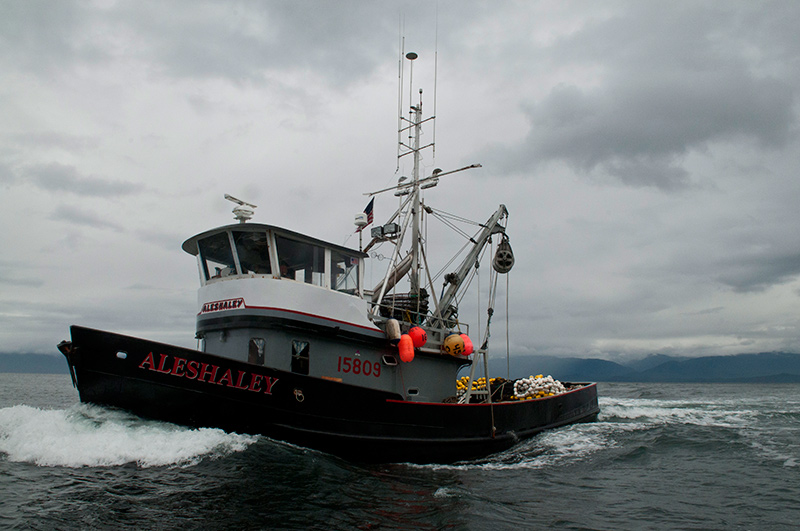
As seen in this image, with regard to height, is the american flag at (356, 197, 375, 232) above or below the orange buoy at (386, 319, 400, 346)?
above

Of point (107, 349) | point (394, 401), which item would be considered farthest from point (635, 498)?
point (107, 349)

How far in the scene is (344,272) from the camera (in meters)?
11.2

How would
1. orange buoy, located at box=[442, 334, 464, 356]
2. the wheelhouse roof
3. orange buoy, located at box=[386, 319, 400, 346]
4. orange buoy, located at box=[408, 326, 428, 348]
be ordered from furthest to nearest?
orange buoy, located at box=[442, 334, 464, 356] < orange buoy, located at box=[408, 326, 428, 348] < orange buoy, located at box=[386, 319, 400, 346] < the wheelhouse roof

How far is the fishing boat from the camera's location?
864 cm

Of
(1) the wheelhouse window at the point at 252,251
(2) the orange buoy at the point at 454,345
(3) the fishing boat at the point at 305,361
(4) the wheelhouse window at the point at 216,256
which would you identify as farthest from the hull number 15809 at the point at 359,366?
(4) the wheelhouse window at the point at 216,256

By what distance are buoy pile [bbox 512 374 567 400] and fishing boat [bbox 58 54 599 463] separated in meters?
2.15

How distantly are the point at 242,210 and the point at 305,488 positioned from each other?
5.35 metres

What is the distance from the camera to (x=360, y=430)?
1031 centimetres

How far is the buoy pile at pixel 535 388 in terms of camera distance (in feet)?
52.1

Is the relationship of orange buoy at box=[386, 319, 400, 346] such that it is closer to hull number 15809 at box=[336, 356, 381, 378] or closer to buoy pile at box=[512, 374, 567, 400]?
hull number 15809 at box=[336, 356, 381, 378]

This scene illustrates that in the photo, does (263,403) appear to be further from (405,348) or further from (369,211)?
(369,211)

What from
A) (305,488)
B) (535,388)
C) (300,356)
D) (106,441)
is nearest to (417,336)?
(300,356)

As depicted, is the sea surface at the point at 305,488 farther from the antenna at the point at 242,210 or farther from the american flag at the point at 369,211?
the american flag at the point at 369,211

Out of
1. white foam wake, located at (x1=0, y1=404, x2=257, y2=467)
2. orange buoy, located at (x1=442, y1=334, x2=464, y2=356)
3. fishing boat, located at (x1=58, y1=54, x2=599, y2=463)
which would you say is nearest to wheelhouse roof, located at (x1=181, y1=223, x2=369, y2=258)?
fishing boat, located at (x1=58, y1=54, x2=599, y2=463)
